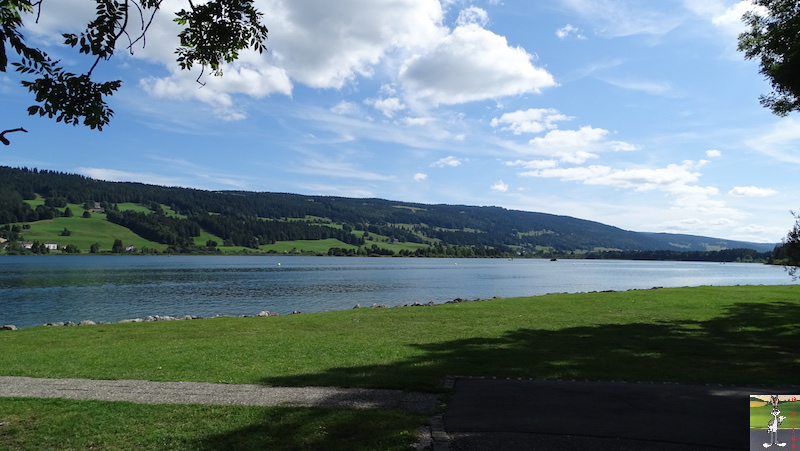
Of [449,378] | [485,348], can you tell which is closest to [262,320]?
[485,348]

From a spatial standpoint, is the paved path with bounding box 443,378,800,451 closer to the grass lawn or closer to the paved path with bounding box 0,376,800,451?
the paved path with bounding box 0,376,800,451

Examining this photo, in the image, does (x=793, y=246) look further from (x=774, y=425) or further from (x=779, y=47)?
(x=774, y=425)

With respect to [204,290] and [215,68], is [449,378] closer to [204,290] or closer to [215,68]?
[215,68]

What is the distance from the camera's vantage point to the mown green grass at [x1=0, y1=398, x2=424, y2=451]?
23.0 ft

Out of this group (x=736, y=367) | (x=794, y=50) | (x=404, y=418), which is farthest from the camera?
(x=794, y=50)

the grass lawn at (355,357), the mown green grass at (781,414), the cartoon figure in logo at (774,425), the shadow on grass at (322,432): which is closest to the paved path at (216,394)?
the grass lawn at (355,357)

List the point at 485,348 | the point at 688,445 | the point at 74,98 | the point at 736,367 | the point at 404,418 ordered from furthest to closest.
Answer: the point at 485,348 < the point at 736,367 < the point at 404,418 < the point at 688,445 < the point at 74,98

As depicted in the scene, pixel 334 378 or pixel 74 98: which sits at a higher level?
pixel 74 98

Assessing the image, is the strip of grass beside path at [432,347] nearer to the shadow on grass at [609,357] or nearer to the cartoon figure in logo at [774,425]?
the shadow on grass at [609,357]

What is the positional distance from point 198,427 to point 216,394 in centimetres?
Answer: 198

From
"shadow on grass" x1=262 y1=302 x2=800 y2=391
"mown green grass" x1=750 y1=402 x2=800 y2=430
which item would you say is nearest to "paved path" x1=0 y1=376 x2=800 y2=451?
"mown green grass" x1=750 y1=402 x2=800 y2=430

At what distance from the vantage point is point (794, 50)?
51.2ft

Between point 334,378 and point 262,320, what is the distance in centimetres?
1349

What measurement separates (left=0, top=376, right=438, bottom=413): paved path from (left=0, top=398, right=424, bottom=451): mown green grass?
45 centimetres
